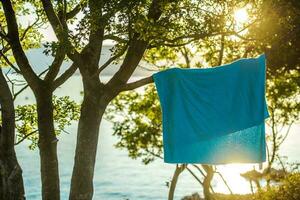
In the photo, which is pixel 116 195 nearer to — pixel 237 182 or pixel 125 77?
pixel 237 182

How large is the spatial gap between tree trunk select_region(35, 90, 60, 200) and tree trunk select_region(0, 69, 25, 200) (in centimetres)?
42

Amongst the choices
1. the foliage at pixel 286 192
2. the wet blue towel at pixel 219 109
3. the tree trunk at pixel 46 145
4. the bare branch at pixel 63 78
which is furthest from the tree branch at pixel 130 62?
the foliage at pixel 286 192

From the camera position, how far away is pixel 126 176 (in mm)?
38156

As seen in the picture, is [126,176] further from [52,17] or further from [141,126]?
[52,17]

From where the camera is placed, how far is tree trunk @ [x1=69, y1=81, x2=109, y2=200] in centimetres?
794

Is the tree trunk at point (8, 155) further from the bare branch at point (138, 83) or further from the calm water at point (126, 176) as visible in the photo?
the calm water at point (126, 176)

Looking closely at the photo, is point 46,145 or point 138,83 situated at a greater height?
point 138,83

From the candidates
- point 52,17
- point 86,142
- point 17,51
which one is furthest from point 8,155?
point 52,17

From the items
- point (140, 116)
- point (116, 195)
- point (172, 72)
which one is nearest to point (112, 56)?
point (172, 72)

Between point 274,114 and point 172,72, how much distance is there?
889 cm

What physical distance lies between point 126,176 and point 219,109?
32002 mm

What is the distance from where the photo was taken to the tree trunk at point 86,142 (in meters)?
7.94

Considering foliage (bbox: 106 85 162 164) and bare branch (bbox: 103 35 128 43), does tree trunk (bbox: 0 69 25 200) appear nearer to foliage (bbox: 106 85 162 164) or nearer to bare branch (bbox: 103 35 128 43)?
bare branch (bbox: 103 35 128 43)

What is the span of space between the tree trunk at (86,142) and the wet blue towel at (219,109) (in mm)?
1555
